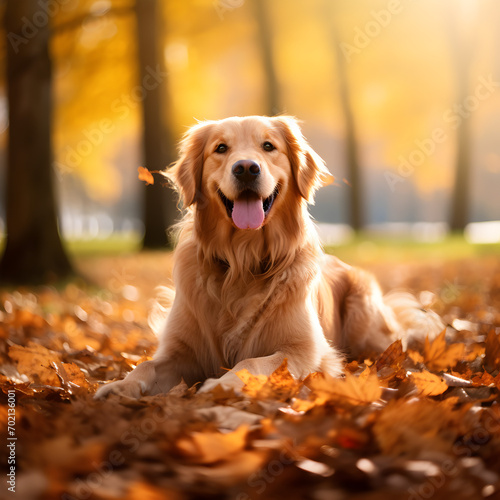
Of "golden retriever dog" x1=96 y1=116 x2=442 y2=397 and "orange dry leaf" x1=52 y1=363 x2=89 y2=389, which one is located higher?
"golden retriever dog" x1=96 y1=116 x2=442 y2=397

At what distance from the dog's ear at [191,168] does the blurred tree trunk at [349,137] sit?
1472cm

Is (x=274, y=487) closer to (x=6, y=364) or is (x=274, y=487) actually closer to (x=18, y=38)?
(x=6, y=364)

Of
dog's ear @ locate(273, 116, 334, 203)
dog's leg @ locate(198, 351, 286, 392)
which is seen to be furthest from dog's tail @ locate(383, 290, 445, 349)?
dog's leg @ locate(198, 351, 286, 392)

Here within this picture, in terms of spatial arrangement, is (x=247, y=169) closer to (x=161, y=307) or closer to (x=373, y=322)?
(x=161, y=307)

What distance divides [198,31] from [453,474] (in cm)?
1399

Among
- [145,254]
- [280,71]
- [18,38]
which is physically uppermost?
[280,71]

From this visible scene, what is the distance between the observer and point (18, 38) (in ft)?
23.2

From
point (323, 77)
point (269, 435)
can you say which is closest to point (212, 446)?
point (269, 435)

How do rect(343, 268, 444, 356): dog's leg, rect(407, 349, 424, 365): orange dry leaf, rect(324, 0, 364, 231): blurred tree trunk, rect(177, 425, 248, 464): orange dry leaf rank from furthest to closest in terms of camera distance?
rect(324, 0, 364, 231): blurred tree trunk < rect(343, 268, 444, 356): dog's leg < rect(407, 349, 424, 365): orange dry leaf < rect(177, 425, 248, 464): orange dry leaf

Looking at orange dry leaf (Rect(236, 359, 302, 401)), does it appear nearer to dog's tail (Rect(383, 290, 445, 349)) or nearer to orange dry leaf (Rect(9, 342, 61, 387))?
orange dry leaf (Rect(9, 342, 61, 387))

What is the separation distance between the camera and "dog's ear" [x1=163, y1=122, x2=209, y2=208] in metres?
3.41

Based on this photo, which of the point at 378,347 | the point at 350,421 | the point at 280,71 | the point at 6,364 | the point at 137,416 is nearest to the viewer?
the point at 350,421

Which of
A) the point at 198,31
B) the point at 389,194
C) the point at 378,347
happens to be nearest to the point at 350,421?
the point at 378,347

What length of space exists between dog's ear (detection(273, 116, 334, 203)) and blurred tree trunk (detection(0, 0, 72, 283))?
4.65 meters
